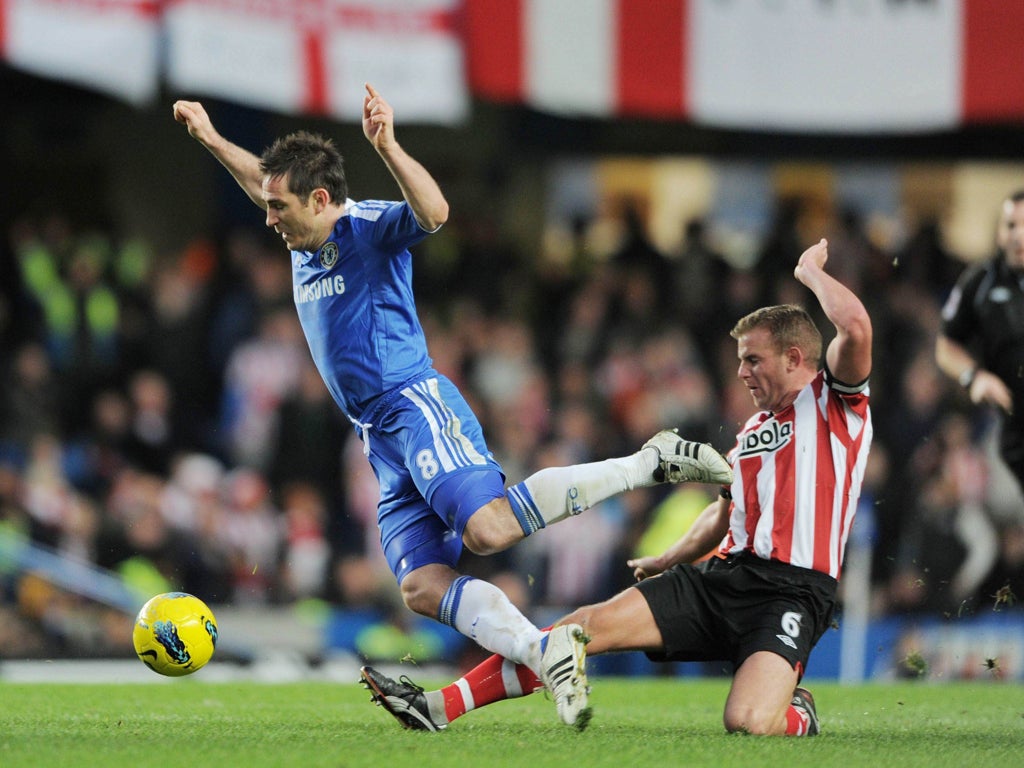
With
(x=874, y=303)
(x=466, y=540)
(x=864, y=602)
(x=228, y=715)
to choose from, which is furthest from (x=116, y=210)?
(x=466, y=540)

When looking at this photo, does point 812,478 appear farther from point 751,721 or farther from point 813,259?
point 751,721

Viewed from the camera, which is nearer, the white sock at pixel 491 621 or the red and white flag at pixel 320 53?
the white sock at pixel 491 621

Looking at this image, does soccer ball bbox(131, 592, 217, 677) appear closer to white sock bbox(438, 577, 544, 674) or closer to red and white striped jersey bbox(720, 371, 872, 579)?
white sock bbox(438, 577, 544, 674)

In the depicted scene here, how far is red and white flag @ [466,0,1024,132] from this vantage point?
1189cm

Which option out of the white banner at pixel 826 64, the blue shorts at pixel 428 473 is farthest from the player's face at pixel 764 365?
→ the white banner at pixel 826 64

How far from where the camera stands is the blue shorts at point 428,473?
18.7 ft

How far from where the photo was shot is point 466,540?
5629 mm

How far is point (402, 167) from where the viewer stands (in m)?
5.49

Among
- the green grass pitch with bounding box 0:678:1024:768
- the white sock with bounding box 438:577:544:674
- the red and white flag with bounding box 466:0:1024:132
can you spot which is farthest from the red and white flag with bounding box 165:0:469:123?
the white sock with bounding box 438:577:544:674

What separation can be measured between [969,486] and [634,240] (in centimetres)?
393

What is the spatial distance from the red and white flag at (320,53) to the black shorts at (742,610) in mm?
6672

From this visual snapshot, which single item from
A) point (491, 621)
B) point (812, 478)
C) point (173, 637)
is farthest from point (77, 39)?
point (812, 478)

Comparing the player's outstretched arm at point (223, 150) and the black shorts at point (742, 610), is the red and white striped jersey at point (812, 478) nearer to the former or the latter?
the black shorts at point (742, 610)

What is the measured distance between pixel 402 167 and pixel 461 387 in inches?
289
